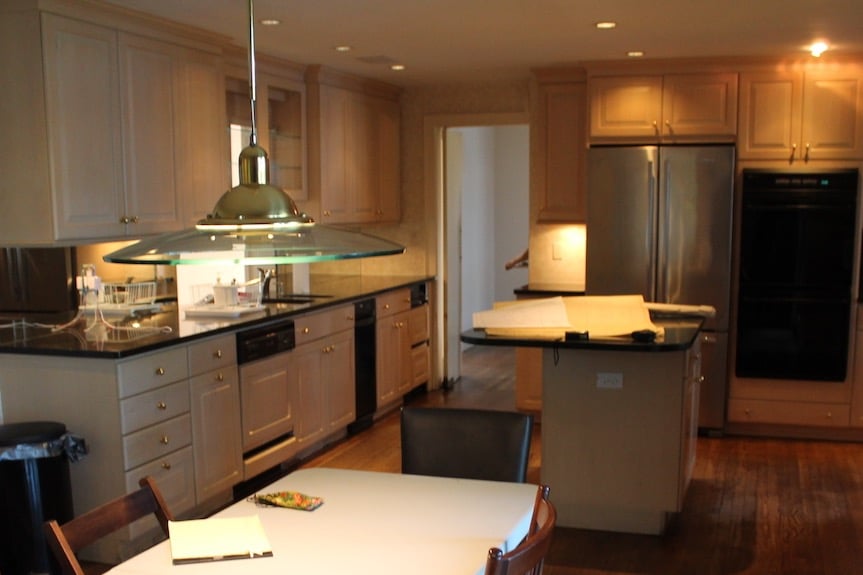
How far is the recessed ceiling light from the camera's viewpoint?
4.73 m

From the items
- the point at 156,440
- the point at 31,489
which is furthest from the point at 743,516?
the point at 31,489

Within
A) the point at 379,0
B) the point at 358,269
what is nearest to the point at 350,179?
the point at 358,269

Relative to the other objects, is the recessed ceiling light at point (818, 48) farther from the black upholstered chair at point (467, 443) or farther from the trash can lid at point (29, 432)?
the trash can lid at point (29, 432)

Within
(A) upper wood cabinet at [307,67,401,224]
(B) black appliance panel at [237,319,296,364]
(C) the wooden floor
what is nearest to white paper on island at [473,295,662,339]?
(C) the wooden floor

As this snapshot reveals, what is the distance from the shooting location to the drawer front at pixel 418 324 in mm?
6352

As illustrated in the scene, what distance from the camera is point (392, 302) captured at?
6.00 metres

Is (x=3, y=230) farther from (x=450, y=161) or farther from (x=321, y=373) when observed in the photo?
(x=450, y=161)

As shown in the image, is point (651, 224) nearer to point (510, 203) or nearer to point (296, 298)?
point (296, 298)

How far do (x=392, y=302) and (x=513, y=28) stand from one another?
2283 mm

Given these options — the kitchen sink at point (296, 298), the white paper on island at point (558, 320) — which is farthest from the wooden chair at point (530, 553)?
the kitchen sink at point (296, 298)

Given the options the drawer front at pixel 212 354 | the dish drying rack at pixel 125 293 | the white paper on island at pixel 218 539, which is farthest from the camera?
the dish drying rack at pixel 125 293

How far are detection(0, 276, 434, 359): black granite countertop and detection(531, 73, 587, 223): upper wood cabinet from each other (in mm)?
1670

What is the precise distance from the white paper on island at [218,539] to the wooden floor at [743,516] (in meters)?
1.73

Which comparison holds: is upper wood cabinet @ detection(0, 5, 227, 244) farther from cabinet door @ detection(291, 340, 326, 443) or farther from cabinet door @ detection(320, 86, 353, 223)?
cabinet door @ detection(320, 86, 353, 223)
